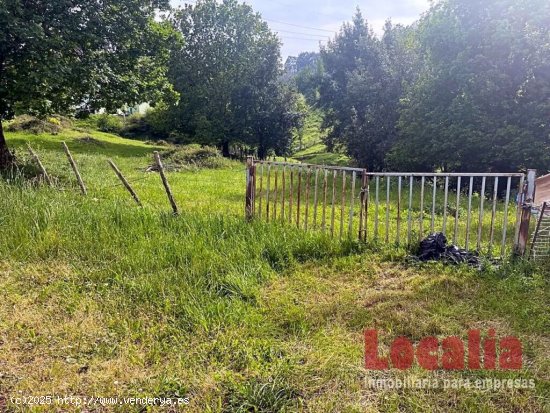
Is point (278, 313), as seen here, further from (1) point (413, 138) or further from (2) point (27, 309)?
(1) point (413, 138)

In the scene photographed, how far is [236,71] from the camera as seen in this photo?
90.5 ft

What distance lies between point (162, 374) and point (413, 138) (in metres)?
14.0

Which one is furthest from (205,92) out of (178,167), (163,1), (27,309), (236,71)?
(27,309)

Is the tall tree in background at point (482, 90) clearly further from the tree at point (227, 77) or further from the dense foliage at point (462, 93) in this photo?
the tree at point (227, 77)

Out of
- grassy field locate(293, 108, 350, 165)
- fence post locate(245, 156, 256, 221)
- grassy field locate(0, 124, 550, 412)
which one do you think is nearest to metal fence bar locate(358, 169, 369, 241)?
grassy field locate(0, 124, 550, 412)

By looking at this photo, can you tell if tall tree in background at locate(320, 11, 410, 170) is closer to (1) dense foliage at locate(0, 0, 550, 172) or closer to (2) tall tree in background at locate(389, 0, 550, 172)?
(1) dense foliage at locate(0, 0, 550, 172)

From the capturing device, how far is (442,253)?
4.70m

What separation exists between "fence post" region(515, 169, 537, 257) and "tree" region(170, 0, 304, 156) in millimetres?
22706

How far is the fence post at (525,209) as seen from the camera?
4414 millimetres

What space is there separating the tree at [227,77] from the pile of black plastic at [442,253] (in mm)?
22407

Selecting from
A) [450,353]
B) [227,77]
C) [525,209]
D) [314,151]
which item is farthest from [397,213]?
[314,151]

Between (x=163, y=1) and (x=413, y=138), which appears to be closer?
(x=163, y=1)

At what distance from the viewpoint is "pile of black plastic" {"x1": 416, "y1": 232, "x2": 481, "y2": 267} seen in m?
4.58

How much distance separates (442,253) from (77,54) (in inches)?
349
